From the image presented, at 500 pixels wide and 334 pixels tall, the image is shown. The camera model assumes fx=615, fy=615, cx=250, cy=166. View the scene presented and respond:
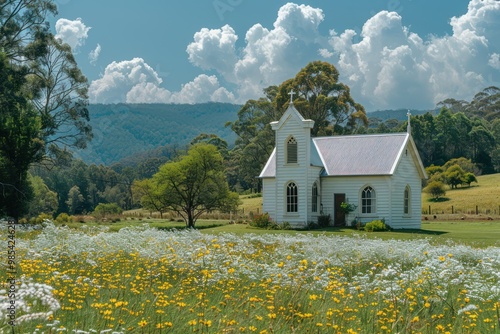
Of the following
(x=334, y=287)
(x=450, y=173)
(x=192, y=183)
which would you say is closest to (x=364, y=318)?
(x=334, y=287)

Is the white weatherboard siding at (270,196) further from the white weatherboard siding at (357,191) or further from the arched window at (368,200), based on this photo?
the arched window at (368,200)

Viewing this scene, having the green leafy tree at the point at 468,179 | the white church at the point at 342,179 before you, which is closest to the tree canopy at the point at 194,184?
the white church at the point at 342,179

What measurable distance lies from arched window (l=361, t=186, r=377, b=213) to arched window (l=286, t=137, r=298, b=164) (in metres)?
5.07

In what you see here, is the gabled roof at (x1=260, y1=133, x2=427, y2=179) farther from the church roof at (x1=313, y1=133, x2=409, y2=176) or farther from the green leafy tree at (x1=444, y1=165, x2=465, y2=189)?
the green leafy tree at (x1=444, y1=165, x2=465, y2=189)

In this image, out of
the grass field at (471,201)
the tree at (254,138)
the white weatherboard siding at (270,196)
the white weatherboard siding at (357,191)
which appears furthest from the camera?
the tree at (254,138)

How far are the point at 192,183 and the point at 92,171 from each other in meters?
93.3

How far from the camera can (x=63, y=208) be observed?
4587 inches

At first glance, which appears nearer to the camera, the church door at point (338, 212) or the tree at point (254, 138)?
the church door at point (338, 212)

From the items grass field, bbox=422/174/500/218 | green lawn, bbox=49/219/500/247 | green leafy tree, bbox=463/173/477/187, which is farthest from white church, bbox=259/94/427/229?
green leafy tree, bbox=463/173/477/187

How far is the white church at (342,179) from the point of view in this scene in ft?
130

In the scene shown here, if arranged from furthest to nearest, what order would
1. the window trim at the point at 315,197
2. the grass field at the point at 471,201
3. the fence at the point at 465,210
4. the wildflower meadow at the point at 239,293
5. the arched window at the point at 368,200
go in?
the grass field at the point at 471,201
the fence at the point at 465,210
the window trim at the point at 315,197
the arched window at the point at 368,200
the wildflower meadow at the point at 239,293

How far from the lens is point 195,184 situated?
4503 centimetres

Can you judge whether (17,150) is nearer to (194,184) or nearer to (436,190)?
(194,184)

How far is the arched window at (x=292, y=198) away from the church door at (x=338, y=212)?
8.50 ft
